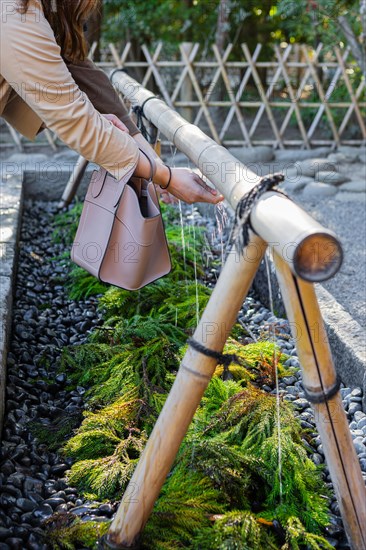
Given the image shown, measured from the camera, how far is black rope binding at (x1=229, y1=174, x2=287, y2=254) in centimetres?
149

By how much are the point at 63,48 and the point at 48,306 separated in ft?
5.60

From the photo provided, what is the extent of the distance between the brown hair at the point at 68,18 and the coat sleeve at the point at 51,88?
5.7 inches

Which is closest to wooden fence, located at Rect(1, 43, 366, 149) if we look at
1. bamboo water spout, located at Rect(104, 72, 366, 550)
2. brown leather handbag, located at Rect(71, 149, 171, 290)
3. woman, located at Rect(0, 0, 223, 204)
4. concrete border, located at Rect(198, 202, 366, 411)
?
concrete border, located at Rect(198, 202, 366, 411)

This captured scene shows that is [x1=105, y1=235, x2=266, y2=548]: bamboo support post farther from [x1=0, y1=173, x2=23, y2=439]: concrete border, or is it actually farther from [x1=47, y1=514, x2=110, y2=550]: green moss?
[x1=0, y1=173, x2=23, y2=439]: concrete border

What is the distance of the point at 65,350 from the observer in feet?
9.47

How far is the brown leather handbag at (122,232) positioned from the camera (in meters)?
2.10

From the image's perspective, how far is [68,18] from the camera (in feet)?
6.24

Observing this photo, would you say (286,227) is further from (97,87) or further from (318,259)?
(97,87)

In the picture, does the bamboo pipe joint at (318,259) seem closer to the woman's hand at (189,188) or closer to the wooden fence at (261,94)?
the woman's hand at (189,188)

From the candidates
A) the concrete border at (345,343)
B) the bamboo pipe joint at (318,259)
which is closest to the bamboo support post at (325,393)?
the bamboo pipe joint at (318,259)

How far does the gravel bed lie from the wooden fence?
11.2ft

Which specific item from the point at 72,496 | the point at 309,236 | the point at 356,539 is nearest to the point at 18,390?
the point at 72,496

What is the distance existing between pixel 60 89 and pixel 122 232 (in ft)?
1.74

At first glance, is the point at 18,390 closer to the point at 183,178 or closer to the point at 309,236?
the point at 183,178
